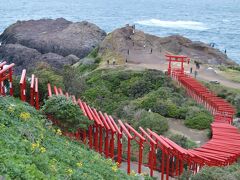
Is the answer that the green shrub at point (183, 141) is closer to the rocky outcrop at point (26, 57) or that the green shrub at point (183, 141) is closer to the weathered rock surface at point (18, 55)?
the rocky outcrop at point (26, 57)

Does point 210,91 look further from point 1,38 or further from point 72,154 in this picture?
point 1,38

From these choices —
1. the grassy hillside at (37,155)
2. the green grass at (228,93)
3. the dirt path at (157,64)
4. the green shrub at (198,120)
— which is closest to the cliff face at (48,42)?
the dirt path at (157,64)

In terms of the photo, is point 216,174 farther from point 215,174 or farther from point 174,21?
point 174,21

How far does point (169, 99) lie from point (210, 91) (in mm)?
3837

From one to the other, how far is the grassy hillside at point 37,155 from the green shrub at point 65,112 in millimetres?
1182

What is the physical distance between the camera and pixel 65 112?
16891 millimetres

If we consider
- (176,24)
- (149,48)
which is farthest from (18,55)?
(176,24)

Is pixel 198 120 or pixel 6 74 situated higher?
pixel 6 74

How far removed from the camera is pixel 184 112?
2636 centimetres

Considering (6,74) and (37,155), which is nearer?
(37,155)

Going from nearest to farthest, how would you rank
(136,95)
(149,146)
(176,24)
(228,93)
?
(149,146)
(228,93)
(136,95)
(176,24)

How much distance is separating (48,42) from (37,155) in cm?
5418

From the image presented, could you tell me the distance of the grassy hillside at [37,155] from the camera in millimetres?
9328

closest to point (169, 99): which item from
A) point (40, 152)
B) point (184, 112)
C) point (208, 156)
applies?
point (184, 112)
